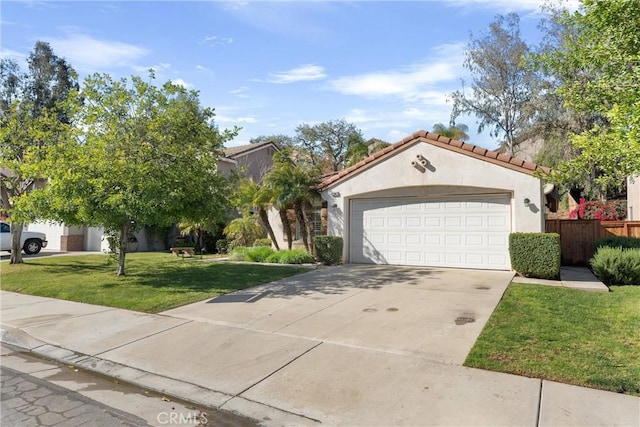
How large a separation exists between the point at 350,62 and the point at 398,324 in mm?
9230

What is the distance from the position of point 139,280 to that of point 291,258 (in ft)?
17.3

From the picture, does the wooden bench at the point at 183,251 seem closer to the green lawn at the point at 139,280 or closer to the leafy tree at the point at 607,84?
the green lawn at the point at 139,280

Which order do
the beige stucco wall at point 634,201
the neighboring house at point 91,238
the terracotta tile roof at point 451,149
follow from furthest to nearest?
the neighboring house at point 91,238 → the beige stucco wall at point 634,201 → the terracotta tile roof at point 451,149

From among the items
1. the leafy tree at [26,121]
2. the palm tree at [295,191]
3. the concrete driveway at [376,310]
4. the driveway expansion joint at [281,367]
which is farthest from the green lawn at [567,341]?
the leafy tree at [26,121]

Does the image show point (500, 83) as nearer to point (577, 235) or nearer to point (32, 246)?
point (577, 235)

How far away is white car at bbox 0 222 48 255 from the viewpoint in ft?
59.4

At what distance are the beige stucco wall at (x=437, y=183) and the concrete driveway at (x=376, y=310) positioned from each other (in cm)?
225

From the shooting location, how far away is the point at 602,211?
20.3m

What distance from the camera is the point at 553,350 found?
4992 mm

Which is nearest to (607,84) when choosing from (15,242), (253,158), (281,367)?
(281,367)

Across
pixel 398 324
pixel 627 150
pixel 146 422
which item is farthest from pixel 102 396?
pixel 627 150

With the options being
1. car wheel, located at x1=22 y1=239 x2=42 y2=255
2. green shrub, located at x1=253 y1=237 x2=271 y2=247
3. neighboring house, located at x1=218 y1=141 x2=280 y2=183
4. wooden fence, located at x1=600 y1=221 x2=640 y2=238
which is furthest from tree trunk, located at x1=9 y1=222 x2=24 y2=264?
wooden fence, located at x1=600 y1=221 x2=640 y2=238

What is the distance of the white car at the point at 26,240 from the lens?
18091mm

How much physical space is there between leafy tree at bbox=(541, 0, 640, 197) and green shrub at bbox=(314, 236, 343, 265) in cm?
830
